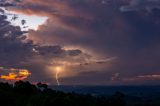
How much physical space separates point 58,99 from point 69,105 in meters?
4.67

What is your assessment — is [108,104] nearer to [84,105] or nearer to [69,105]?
[84,105]

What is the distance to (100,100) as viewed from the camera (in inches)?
6693

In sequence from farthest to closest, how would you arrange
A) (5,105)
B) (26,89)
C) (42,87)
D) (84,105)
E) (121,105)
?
(42,87)
(121,105)
(26,89)
(84,105)
(5,105)

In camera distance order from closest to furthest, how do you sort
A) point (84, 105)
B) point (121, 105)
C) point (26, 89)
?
point (84, 105) < point (26, 89) < point (121, 105)

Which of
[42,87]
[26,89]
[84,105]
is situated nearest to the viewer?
[84,105]

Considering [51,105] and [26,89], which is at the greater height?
[26,89]

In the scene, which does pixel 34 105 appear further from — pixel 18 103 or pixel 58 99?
pixel 18 103

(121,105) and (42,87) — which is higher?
(42,87)

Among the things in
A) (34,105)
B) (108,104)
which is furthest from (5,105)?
(108,104)

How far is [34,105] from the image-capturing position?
106188mm

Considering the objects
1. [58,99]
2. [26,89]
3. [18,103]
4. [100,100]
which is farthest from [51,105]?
[100,100]

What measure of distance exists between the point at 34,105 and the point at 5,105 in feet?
46.1

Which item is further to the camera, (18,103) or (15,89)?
(15,89)

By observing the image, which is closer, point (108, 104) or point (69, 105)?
point (69, 105)
